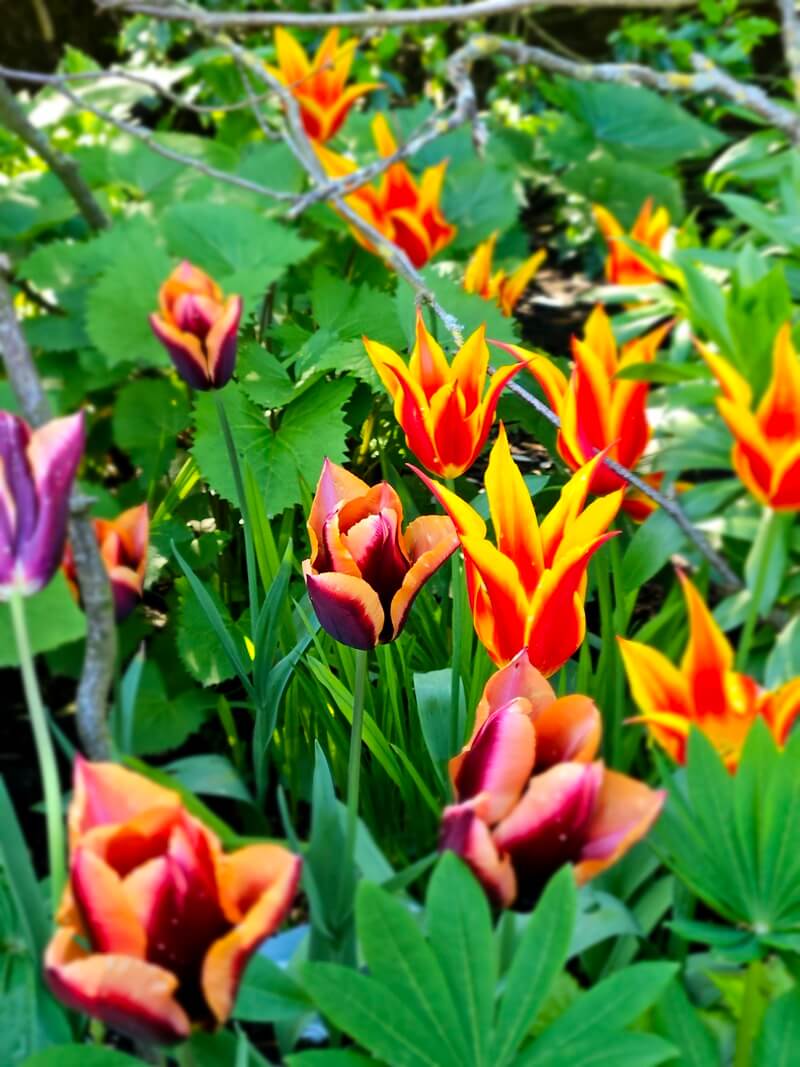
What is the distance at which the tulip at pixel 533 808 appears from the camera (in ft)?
1.05

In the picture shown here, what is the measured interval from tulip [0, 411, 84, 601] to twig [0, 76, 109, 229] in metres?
1.25

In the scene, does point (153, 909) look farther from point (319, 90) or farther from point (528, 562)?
point (319, 90)

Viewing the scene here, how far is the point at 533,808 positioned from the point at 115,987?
13 centimetres

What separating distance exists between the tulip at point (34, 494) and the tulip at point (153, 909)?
0.07 m

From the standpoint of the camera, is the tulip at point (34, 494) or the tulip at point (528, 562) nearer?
the tulip at point (34, 494)

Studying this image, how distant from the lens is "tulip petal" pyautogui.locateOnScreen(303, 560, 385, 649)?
430mm

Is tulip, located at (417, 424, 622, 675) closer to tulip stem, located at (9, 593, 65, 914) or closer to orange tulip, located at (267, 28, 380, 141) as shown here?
tulip stem, located at (9, 593, 65, 914)

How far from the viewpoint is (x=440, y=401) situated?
54cm

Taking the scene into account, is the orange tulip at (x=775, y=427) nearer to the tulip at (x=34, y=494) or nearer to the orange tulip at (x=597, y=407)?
the orange tulip at (x=597, y=407)

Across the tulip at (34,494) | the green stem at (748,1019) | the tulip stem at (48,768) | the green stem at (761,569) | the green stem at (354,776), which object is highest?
the tulip at (34,494)

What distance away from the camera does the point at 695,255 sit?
3.70ft

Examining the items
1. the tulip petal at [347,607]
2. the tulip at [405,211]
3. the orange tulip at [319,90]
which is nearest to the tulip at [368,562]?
the tulip petal at [347,607]

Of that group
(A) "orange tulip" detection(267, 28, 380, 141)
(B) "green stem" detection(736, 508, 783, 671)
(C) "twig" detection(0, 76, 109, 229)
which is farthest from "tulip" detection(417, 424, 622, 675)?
(A) "orange tulip" detection(267, 28, 380, 141)

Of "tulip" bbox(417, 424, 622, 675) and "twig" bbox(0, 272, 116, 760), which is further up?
"twig" bbox(0, 272, 116, 760)
